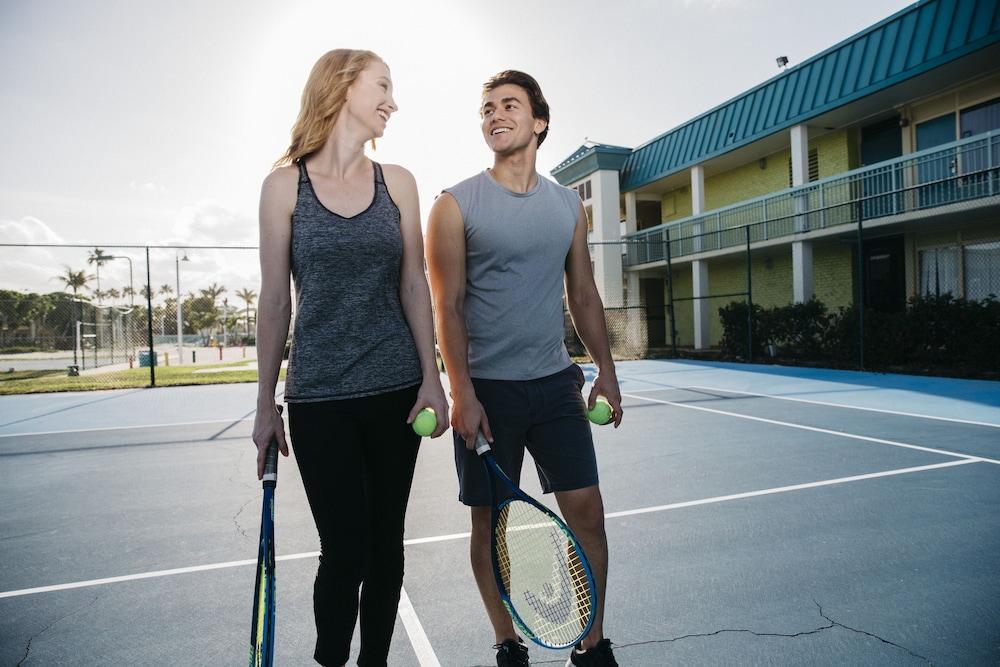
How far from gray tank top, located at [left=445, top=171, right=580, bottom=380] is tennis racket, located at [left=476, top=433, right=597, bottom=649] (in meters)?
0.31

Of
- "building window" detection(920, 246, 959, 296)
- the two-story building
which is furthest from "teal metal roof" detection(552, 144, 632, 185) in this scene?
"building window" detection(920, 246, 959, 296)

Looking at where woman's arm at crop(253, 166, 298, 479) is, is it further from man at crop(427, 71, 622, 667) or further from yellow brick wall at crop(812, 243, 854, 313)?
yellow brick wall at crop(812, 243, 854, 313)

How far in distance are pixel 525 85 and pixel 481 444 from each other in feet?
4.18

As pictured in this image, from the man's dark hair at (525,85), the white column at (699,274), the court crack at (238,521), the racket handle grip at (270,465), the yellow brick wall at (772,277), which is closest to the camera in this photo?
the racket handle grip at (270,465)

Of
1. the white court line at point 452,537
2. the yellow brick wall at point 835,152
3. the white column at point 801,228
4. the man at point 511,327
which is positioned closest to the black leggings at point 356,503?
the man at point 511,327

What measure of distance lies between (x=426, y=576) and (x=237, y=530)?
154 centimetres

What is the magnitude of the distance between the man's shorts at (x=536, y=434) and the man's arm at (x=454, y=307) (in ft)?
0.32

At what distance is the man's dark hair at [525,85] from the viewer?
7.24 ft

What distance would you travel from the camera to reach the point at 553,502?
4059mm

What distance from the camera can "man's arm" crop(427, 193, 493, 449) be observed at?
199 cm

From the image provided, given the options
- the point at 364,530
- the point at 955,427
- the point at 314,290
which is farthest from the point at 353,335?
the point at 955,427

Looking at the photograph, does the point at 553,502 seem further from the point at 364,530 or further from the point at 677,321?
the point at 677,321

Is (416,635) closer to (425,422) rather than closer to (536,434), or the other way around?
(536,434)

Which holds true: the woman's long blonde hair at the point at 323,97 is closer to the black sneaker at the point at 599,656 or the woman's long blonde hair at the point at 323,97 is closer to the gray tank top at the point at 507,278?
the gray tank top at the point at 507,278
